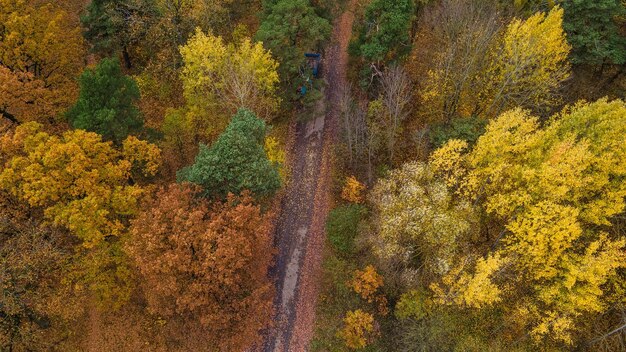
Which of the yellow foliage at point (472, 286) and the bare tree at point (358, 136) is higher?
the bare tree at point (358, 136)

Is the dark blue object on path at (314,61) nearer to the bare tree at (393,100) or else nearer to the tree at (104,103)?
the bare tree at (393,100)

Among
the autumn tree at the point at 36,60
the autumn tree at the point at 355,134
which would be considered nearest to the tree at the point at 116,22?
the autumn tree at the point at 36,60

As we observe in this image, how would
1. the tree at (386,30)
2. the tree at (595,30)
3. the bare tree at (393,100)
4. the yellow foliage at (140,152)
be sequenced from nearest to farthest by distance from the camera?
the yellow foliage at (140,152)
the bare tree at (393,100)
the tree at (595,30)
the tree at (386,30)

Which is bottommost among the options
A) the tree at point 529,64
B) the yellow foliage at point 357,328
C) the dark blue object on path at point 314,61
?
the yellow foliage at point 357,328

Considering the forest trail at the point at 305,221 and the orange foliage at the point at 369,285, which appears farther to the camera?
the forest trail at the point at 305,221

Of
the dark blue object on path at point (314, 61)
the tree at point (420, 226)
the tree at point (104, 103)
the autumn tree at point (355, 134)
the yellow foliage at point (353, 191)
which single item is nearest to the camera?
the tree at point (420, 226)

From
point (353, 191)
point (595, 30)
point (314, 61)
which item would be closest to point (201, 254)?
point (353, 191)
